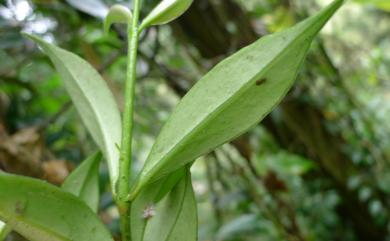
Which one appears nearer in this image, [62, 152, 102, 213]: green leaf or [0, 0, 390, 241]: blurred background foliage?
[62, 152, 102, 213]: green leaf

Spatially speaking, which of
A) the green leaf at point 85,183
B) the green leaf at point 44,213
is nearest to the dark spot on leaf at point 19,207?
the green leaf at point 44,213

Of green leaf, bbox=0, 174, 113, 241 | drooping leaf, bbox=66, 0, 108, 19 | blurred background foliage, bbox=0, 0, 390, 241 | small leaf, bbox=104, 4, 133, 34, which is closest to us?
green leaf, bbox=0, 174, 113, 241

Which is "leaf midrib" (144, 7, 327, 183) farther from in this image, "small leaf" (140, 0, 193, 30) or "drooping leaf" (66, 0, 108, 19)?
"drooping leaf" (66, 0, 108, 19)

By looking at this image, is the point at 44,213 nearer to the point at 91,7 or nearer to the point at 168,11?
the point at 168,11

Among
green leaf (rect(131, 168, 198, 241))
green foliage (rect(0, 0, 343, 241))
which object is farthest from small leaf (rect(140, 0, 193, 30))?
green leaf (rect(131, 168, 198, 241))

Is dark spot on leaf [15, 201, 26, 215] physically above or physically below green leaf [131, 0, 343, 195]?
above

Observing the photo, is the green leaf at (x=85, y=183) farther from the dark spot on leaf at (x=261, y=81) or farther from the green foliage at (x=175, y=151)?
the dark spot on leaf at (x=261, y=81)

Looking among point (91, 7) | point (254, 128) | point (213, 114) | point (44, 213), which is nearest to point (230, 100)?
point (213, 114)
